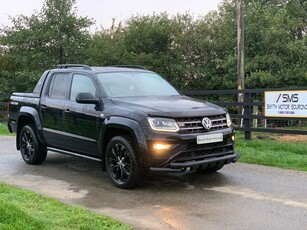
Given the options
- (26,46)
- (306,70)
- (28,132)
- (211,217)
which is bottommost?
(211,217)

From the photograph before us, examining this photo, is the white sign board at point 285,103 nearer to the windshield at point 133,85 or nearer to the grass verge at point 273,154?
the grass verge at point 273,154

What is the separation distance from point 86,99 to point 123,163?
116cm

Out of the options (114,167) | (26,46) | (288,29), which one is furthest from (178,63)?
(114,167)

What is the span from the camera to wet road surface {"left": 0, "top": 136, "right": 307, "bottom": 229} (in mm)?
4938

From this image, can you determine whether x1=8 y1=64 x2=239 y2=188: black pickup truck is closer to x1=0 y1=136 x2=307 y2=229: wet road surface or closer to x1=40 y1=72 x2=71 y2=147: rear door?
x1=40 y1=72 x2=71 y2=147: rear door

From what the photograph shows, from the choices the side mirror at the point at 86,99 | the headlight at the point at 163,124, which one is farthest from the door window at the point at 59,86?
the headlight at the point at 163,124

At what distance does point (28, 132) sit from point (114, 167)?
273 centimetres

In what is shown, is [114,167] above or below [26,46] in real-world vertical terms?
below

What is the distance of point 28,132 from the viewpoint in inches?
337

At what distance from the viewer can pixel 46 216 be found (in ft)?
15.8

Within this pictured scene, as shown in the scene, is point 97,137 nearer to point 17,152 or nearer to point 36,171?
point 36,171

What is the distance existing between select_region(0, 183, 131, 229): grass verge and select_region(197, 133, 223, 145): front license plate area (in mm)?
1954

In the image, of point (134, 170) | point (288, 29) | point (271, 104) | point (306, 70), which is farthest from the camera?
point (288, 29)

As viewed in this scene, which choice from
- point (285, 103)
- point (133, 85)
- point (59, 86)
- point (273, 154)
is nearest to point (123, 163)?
A: point (133, 85)
